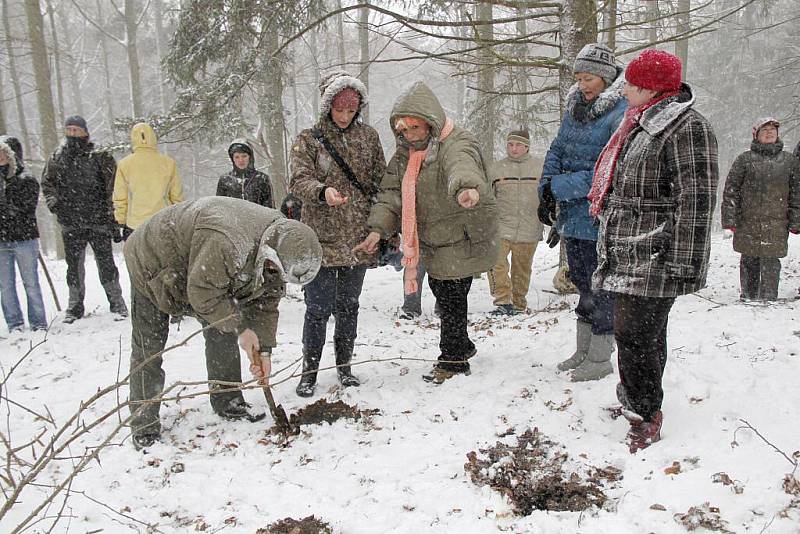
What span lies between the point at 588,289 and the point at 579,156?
0.95 m

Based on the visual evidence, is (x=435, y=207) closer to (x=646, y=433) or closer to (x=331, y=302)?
(x=331, y=302)

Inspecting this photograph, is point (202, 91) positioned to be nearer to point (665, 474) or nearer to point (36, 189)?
point (36, 189)

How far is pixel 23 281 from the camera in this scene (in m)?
6.07

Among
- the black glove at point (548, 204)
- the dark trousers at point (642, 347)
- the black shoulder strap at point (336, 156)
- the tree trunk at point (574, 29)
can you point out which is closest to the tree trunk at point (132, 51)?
the tree trunk at point (574, 29)

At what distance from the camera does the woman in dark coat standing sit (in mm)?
6031

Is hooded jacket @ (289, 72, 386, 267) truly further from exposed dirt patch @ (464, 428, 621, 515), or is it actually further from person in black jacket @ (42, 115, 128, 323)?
person in black jacket @ (42, 115, 128, 323)

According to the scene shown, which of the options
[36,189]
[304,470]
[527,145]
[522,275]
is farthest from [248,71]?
[304,470]

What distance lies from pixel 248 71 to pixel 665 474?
6826mm

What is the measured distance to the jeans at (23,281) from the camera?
5.96 metres

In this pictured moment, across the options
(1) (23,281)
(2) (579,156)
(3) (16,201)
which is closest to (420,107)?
(2) (579,156)

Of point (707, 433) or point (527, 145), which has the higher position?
point (527, 145)

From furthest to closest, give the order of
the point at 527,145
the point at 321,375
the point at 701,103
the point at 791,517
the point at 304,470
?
the point at 701,103 < the point at 527,145 < the point at 321,375 < the point at 304,470 < the point at 791,517

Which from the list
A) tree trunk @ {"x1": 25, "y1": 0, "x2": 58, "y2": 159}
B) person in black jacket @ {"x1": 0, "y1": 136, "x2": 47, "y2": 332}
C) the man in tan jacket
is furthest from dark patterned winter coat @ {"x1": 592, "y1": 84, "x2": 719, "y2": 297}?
tree trunk @ {"x1": 25, "y1": 0, "x2": 58, "y2": 159}

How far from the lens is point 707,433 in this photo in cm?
296
